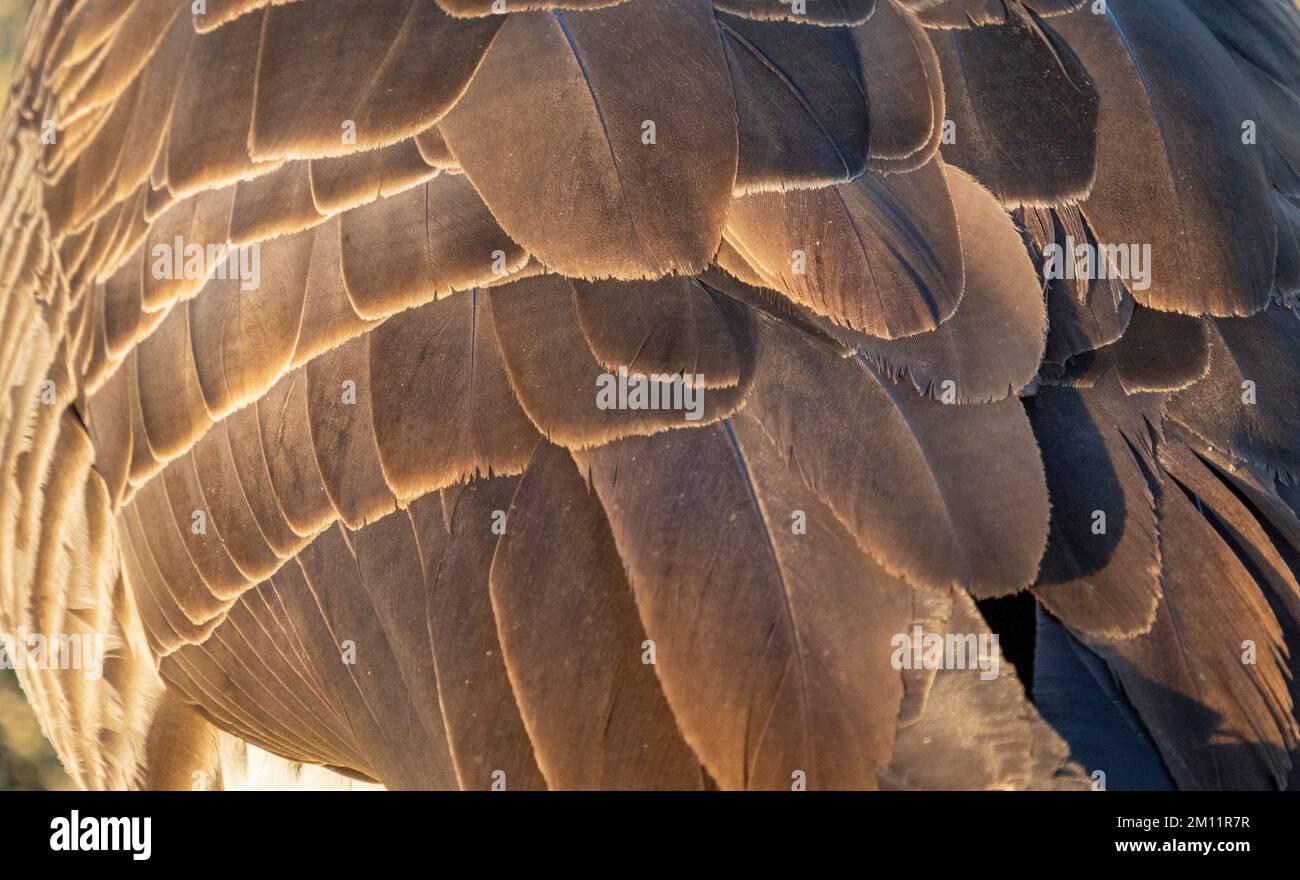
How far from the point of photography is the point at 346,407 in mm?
2287

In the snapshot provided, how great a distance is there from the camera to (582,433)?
84.8 inches

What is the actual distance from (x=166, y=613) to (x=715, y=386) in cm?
115

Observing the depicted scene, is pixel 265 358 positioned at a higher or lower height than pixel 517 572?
higher

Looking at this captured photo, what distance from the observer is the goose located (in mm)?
2055

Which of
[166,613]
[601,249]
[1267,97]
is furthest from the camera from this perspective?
[1267,97]

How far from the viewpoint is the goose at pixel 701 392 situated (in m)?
2.05

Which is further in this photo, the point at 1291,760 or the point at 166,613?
the point at 166,613

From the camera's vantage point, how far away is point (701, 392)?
2162 mm

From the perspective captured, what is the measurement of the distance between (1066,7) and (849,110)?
2.17ft

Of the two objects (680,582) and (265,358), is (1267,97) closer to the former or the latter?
(680,582)
